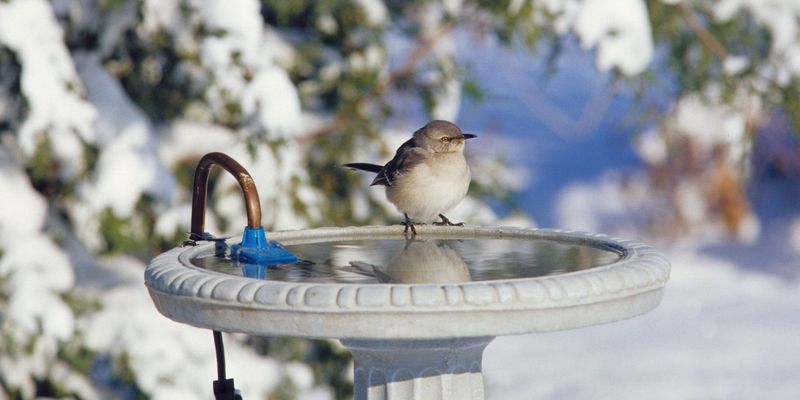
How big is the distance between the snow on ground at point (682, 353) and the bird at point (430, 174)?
8.76 feet

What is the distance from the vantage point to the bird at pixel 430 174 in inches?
134

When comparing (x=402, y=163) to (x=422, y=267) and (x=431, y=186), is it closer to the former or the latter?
(x=431, y=186)

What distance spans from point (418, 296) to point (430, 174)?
1200mm

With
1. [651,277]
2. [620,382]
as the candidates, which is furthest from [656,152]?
[651,277]

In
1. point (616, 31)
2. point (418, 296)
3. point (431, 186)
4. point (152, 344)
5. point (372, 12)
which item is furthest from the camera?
point (372, 12)

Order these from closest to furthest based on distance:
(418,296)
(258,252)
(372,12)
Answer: (418,296) < (258,252) < (372,12)

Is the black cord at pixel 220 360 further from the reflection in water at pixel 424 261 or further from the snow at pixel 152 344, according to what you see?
the snow at pixel 152 344

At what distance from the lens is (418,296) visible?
88.3 inches

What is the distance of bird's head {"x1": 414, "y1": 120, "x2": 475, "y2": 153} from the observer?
350cm

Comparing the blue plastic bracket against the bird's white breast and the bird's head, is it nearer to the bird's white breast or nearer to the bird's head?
the bird's white breast

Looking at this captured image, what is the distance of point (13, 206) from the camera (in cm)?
461

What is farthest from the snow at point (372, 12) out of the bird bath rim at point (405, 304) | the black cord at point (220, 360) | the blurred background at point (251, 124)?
the bird bath rim at point (405, 304)

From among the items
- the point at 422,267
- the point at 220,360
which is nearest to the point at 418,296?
the point at 422,267

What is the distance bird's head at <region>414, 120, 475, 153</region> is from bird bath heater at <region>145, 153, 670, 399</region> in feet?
0.99
